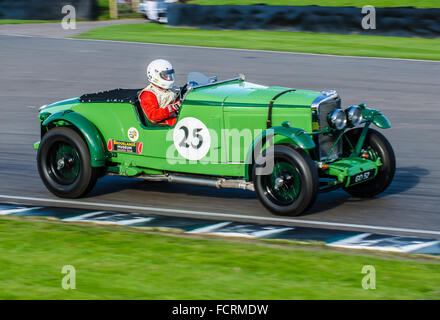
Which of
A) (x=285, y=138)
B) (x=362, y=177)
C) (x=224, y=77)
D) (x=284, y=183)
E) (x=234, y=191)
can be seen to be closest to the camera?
(x=284, y=183)

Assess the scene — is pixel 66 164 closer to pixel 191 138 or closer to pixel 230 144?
pixel 191 138

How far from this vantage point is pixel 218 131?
7832 millimetres

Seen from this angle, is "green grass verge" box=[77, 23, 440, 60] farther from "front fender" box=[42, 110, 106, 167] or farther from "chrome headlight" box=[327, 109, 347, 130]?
"front fender" box=[42, 110, 106, 167]

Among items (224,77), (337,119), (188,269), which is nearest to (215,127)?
(337,119)

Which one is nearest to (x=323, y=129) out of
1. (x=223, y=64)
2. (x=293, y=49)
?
(x=223, y=64)

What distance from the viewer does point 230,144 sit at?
7.81m

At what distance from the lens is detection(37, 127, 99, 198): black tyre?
27.6 ft

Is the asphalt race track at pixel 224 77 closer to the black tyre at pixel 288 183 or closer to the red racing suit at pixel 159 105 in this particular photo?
the black tyre at pixel 288 183

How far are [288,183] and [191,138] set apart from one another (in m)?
1.19

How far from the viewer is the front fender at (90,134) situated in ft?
27.6

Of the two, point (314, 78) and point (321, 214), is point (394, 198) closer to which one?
point (321, 214)

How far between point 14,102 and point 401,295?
37.4 feet

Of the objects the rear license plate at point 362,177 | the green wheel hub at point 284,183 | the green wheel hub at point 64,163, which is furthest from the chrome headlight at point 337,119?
the green wheel hub at point 64,163

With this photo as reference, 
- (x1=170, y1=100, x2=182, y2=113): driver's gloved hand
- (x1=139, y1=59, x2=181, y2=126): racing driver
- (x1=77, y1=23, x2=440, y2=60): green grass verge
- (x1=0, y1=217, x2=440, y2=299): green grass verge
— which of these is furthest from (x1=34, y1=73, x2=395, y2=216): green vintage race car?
(x1=77, y1=23, x2=440, y2=60): green grass verge
